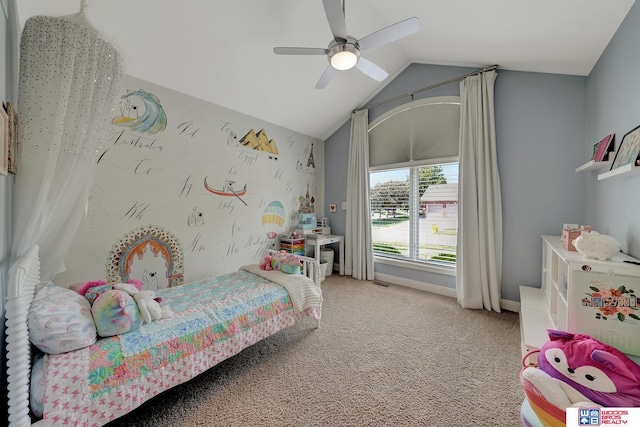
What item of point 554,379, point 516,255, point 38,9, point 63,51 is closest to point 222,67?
point 38,9

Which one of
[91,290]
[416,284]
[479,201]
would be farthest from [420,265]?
[91,290]

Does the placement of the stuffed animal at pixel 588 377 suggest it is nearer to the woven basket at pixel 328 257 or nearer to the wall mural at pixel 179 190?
the wall mural at pixel 179 190

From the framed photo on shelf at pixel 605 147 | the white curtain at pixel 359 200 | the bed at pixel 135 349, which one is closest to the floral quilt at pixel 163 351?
the bed at pixel 135 349

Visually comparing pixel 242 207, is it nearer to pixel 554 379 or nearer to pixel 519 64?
pixel 554 379

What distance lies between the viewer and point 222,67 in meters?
2.47

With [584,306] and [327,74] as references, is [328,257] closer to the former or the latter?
[327,74]

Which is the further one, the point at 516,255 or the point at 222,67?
the point at 516,255

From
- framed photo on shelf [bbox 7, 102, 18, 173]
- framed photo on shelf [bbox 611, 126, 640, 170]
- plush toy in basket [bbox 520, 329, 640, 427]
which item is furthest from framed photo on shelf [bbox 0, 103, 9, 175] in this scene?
framed photo on shelf [bbox 611, 126, 640, 170]

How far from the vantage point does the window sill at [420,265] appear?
3.20 meters

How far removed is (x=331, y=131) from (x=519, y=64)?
258 cm

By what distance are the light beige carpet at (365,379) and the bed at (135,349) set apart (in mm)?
235

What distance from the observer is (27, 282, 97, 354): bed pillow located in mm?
1097

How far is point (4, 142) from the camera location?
1034mm

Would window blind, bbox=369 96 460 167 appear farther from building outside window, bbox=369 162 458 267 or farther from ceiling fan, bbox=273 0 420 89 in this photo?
ceiling fan, bbox=273 0 420 89
